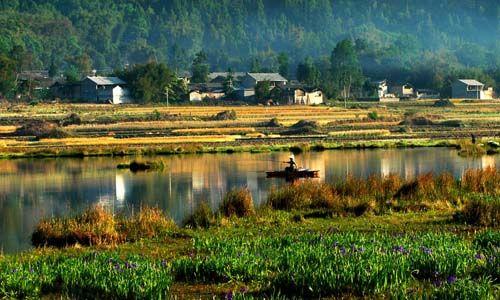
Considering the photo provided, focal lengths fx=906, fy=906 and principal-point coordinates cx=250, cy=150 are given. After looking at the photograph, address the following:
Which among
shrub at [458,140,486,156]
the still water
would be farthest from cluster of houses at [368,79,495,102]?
the still water

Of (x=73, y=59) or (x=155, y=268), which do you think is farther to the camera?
(x=73, y=59)

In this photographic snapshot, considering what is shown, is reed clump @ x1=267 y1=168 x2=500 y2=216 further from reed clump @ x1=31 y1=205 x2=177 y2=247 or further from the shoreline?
the shoreline

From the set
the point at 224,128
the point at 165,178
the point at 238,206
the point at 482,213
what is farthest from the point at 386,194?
the point at 224,128

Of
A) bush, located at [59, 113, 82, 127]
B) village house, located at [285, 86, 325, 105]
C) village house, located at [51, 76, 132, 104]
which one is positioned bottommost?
bush, located at [59, 113, 82, 127]

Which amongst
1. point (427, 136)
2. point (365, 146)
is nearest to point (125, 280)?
point (365, 146)

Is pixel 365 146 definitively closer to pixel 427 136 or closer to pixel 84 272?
pixel 427 136

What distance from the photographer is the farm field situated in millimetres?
49156

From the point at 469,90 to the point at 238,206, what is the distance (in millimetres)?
94720

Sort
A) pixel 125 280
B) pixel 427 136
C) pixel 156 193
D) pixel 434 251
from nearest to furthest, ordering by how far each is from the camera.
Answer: pixel 125 280 < pixel 434 251 < pixel 156 193 < pixel 427 136

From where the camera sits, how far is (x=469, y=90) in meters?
110

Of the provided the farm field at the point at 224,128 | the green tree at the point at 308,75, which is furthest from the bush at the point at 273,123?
the green tree at the point at 308,75

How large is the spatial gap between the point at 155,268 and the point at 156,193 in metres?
15.4

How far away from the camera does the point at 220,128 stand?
6306 centimetres

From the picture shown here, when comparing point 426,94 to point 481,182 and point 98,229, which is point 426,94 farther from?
point 98,229
